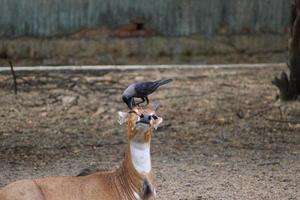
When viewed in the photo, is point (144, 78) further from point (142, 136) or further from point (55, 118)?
point (142, 136)

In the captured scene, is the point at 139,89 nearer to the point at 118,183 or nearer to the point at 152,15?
the point at 118,183

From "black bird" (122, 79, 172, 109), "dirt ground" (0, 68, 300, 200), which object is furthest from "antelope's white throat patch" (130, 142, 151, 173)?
"dirt ground" (0, 68, 300, 200)

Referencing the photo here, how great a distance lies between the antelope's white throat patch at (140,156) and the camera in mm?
4900

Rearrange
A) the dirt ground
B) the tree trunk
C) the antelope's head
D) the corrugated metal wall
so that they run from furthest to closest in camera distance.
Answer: the corrugated metal wall
the tree trunk
the dirt ground
the antelope's head

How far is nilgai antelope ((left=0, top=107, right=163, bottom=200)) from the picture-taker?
16.1 feet

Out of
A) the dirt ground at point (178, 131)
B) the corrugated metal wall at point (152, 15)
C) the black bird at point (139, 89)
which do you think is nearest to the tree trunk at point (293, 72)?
the dirt ground at point (178, 131)

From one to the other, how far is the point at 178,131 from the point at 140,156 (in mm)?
3687

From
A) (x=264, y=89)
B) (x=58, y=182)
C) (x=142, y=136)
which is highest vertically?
(x=142, y=136)

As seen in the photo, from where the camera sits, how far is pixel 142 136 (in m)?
4.86

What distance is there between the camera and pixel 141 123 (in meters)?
4.79

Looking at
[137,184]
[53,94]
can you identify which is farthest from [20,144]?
[137,184]

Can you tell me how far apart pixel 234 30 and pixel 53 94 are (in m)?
2.93

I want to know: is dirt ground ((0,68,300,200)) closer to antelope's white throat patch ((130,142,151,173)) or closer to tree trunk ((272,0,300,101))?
tree trunk ((272,0,300,101))

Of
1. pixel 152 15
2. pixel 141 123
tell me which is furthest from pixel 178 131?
pixel 141 123
